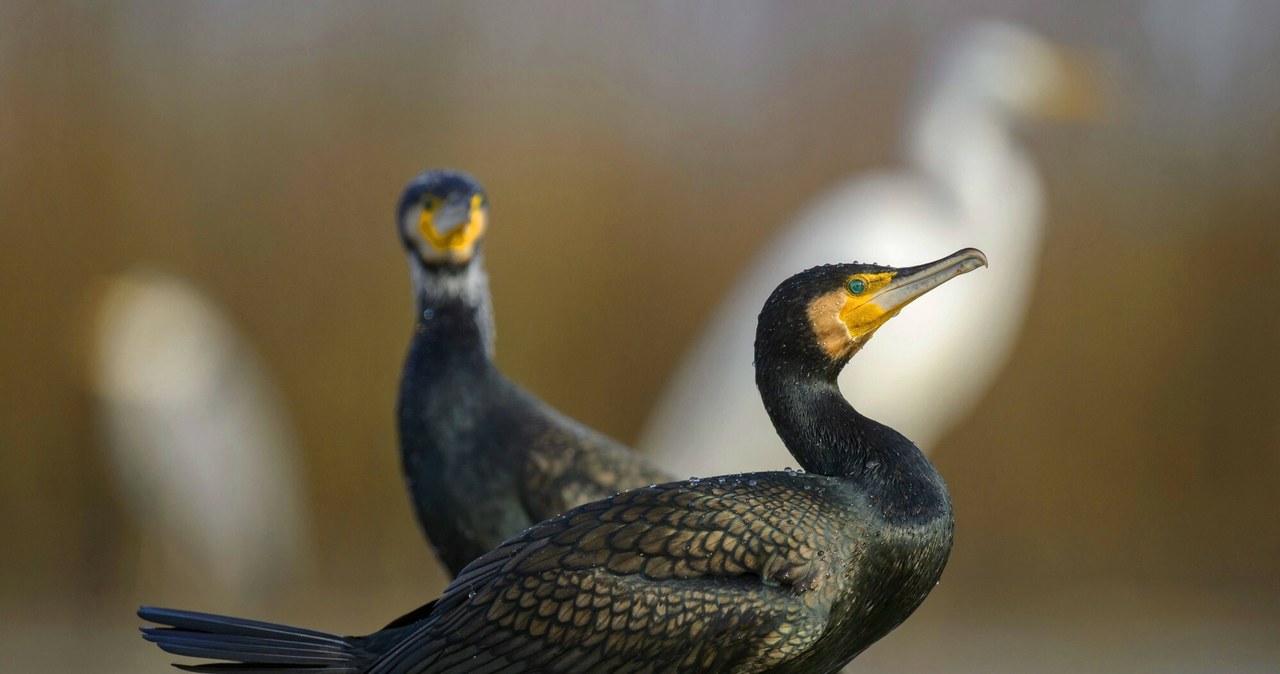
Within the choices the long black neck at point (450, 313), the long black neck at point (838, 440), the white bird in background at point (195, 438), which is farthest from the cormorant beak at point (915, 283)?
the white bird in background at point (195, 438)

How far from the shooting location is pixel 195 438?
625 centimetres

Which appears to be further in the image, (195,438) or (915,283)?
(195,438)

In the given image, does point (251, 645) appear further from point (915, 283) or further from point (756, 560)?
point (915, 283)

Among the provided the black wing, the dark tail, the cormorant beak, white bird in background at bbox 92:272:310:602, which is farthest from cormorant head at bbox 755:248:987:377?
white bird in background at bbox 92:272:310:602

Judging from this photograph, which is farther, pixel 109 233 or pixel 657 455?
pixel 109 233

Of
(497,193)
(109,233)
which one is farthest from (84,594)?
(497,193)

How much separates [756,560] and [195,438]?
4.77m

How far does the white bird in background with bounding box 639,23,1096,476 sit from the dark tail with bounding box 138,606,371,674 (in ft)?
9.43

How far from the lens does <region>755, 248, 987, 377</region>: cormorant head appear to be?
2105 mm

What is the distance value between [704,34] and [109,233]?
276cm

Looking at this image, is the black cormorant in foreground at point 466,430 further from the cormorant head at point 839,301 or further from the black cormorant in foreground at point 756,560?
the cormorant head at point 839,301

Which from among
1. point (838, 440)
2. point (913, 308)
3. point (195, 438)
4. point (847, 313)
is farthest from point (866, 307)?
point (195, 438)

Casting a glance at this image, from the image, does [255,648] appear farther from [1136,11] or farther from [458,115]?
[1136,11]

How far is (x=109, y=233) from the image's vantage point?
20.7ft
